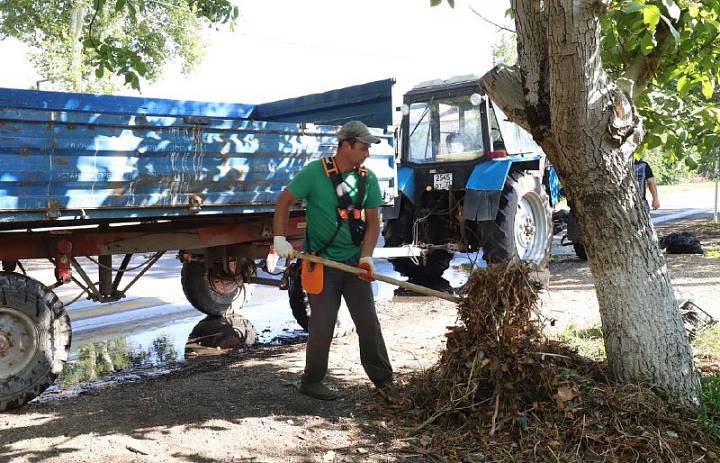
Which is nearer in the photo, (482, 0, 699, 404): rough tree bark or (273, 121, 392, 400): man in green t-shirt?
(482, 0, 699, 404): rough tree bark

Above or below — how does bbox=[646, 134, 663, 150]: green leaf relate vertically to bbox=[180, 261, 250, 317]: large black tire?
above

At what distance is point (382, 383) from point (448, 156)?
16.8ft

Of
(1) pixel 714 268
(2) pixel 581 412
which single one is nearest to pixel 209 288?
(2) pixel 581 412

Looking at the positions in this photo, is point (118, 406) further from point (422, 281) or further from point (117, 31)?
point (117, 31)

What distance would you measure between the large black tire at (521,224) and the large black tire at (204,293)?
10.3ft

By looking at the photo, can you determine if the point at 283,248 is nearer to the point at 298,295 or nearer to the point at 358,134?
the point at 358,134

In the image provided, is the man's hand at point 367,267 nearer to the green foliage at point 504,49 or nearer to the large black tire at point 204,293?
the large black tire at point 204,293

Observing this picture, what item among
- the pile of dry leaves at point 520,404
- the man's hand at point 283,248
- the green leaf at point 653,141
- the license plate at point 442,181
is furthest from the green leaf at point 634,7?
the license plate at point 442,181

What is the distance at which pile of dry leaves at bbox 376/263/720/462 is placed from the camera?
12.6ft

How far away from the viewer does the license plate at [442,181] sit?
9297mm

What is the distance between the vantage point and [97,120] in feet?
15.7

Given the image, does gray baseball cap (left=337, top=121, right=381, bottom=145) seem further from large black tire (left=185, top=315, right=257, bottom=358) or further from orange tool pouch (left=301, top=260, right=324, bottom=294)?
large black tire (left=185, top=315, right=257, bottom=358)

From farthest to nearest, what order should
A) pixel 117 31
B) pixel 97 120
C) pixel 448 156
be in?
pixel 117 31, pixel 448 156, pixel 97 120

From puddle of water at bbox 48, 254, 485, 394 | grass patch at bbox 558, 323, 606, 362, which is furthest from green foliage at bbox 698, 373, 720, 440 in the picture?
puddle of water at bbox 48, 254, 485, 394
